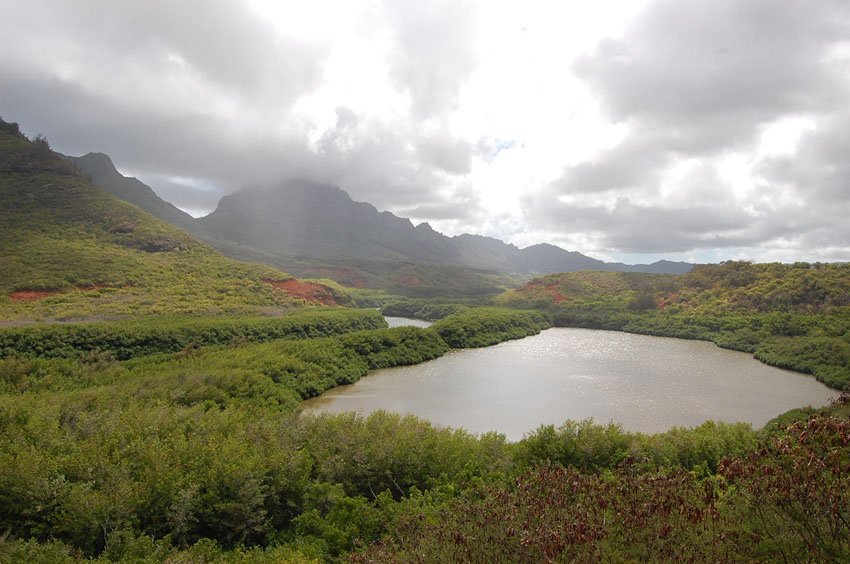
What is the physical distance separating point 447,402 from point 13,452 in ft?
72.9

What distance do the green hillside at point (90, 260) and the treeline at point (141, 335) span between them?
6.10 meters

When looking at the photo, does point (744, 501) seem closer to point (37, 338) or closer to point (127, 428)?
point (127, 428)

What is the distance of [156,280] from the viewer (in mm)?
52344

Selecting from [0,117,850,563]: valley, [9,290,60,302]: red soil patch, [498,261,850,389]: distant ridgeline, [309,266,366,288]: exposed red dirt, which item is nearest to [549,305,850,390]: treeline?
[498,261,850,389]: distant ridgeline

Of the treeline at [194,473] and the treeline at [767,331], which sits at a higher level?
the treeline at [767,331]

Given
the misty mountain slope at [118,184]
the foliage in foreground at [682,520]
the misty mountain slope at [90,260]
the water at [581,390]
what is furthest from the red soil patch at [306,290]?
the misty mountain slope at [118,184]

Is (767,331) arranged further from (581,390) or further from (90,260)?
(90,260)

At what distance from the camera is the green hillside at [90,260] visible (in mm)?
43219

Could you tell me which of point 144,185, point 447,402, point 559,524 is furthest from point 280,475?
point 144,185

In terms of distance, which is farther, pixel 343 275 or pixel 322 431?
pixel 343 275

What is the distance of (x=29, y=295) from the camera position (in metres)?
42.2

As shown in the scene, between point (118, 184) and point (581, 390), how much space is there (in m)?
155

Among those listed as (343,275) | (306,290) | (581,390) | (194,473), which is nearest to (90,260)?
(306,290)

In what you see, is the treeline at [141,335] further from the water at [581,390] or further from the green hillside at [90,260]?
the water at [581,390]
